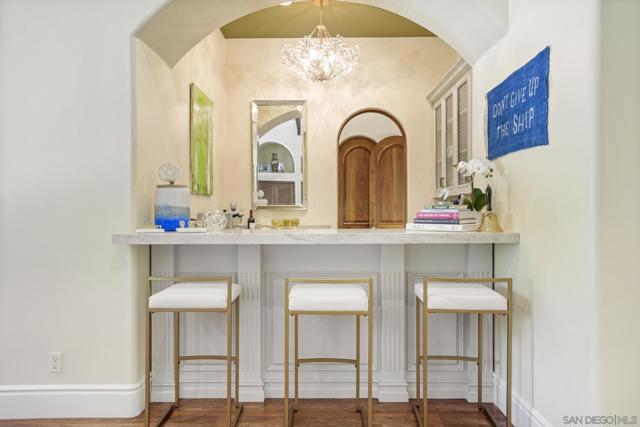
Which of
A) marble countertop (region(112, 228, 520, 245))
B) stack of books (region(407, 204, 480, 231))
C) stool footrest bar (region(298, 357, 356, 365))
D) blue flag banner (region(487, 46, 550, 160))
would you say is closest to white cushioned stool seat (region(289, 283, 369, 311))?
marble countertop (region(112, 228, 520, 245))

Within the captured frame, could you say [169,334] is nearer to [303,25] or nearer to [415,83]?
[303,25]

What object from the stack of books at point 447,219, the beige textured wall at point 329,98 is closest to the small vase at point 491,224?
the stack of books at point 447,219

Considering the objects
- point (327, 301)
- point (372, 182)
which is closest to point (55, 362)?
point (327, 301)

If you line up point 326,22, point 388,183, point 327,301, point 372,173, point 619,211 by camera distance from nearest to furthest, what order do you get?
1. point 619,211
2. point 327,301
3. point 326,22
4. point 388,183
5. point 372,173

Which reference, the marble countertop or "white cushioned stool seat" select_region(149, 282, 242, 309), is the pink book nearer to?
the marble countertop

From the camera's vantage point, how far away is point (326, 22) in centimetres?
450

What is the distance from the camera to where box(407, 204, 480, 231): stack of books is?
235 centimetres

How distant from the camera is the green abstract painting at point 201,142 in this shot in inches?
142

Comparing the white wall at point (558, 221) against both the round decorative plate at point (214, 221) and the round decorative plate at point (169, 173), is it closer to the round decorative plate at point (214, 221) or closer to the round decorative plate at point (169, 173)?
the round decorative plate at point (214, 221)

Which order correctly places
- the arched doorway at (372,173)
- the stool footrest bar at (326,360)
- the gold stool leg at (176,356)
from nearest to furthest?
the stool footrest bar at (326,360), the gold stool leg at (176,356), the arched doorway at (372,173)

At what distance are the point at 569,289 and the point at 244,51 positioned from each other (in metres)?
4.26

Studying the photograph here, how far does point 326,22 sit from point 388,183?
6.59ft

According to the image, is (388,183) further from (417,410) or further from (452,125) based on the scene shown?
(417,410)

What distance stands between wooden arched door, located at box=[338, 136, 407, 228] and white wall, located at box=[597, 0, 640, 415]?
11.7ft
